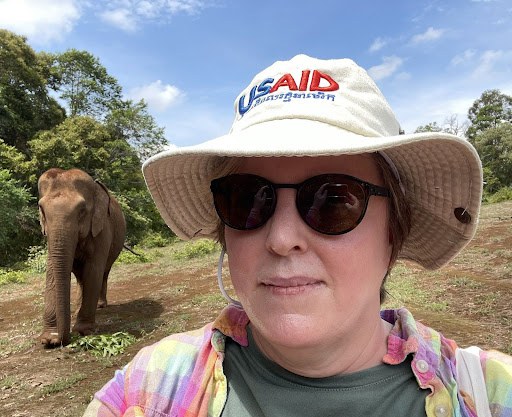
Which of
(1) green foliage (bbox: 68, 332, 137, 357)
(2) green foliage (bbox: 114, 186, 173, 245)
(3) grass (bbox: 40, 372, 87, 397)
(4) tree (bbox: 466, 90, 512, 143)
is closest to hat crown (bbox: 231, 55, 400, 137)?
(3) grass (bbox: 40, 372, 87, 397)

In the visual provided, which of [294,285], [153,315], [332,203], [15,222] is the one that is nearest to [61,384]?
[153,315]

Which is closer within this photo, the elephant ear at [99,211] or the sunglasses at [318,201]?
the sunglasses at [318,201]

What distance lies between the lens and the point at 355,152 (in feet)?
3.82

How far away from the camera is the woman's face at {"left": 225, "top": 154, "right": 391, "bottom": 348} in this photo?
3.91ft

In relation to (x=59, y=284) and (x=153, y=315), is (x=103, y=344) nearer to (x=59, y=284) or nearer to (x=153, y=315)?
(x=59, y=284)

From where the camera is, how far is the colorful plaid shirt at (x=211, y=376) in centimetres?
121

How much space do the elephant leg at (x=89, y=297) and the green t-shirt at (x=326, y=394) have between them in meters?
5.81

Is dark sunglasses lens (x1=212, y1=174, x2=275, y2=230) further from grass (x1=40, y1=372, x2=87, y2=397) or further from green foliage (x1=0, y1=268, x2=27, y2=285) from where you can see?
green foliage (x1=0, y1=268, x2=27, y2=285)

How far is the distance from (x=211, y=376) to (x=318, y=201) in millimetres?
608

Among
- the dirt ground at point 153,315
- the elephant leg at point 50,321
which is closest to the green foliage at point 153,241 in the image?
the dirt ground at point 153,315

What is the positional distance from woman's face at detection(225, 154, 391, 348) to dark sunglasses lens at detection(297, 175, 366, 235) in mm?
22

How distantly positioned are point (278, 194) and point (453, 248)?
0.72m

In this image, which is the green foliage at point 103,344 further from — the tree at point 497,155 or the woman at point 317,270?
the tree at point 497,155

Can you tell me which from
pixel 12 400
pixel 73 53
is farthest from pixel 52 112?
pixel 12 400
